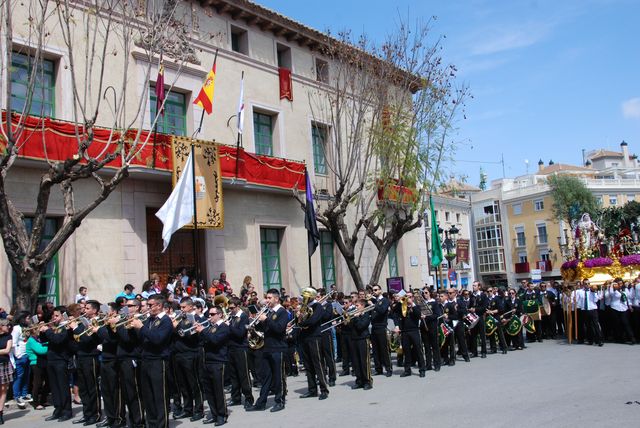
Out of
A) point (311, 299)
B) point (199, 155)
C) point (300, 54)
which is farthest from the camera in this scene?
point (300, 54)

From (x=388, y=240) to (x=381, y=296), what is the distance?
952 centimetres

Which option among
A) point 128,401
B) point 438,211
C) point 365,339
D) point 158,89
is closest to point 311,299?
point 365,339

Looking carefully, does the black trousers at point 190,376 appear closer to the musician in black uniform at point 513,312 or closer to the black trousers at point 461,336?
the black trousers at point 461,336

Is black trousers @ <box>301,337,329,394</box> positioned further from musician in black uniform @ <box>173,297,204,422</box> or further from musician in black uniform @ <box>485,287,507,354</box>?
musician in black uniform @ <box>485,287,507,354</box>

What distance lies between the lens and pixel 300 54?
2373 centimetres

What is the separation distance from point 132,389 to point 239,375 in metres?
2.30

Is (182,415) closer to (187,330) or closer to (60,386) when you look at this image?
(187,330)

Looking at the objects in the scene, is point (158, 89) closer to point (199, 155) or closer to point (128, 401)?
point (199, 155)

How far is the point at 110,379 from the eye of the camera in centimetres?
916

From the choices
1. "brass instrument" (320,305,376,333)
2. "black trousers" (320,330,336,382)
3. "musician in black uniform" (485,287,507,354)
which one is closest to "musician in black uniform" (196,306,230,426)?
"black trousers" (320,330,336,382)

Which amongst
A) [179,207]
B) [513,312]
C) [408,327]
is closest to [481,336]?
[513,312]

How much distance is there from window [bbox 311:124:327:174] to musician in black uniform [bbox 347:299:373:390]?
498 inches

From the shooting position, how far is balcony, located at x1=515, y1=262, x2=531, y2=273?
6369 centimetres

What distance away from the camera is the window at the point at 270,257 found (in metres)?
21.7
